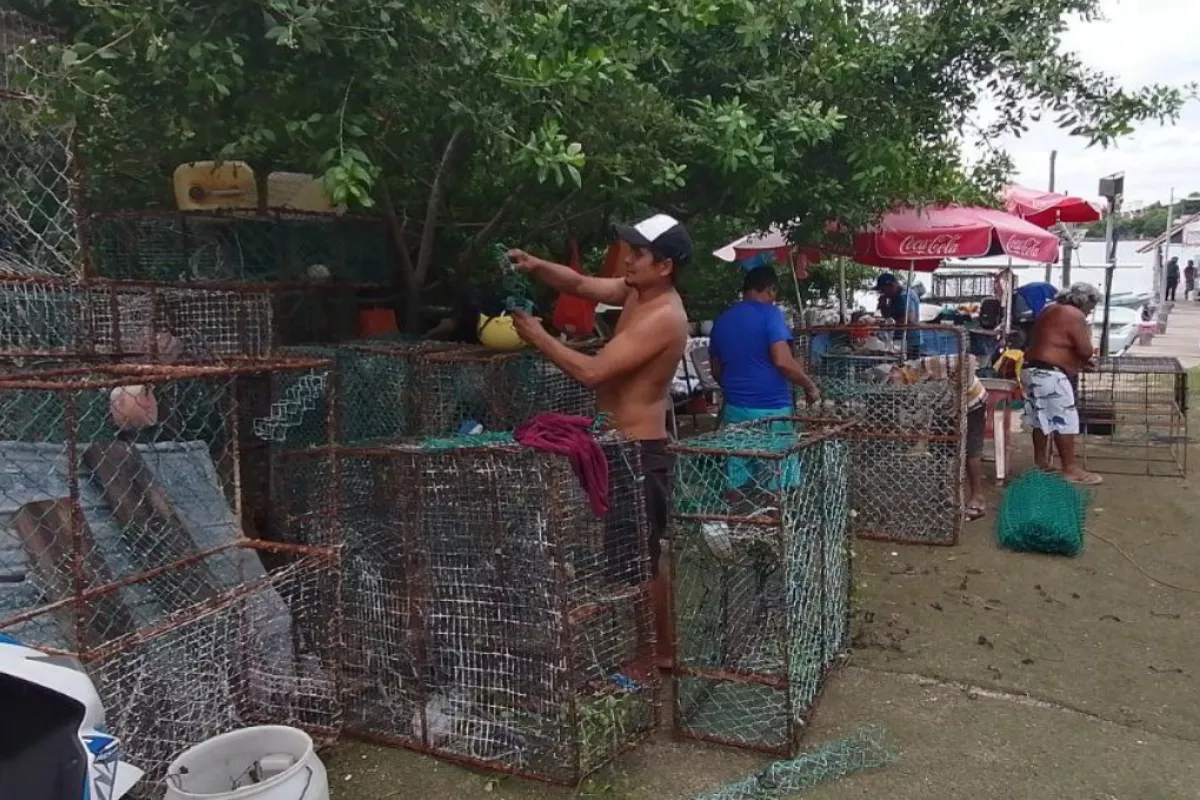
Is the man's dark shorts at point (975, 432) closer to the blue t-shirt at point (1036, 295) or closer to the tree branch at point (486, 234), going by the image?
the tree branch at point (486, 234)

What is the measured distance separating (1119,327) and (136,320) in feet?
64.7

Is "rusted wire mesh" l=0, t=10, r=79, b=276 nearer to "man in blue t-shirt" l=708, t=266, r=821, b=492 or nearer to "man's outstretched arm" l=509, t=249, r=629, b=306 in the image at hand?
"man's outstretched arm" l=509, t=249, r=629, b=306

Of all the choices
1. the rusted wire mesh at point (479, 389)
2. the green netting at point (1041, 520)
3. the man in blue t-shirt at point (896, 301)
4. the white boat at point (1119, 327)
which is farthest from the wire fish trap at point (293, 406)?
the white boat at point (1119, 327)

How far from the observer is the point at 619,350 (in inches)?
166

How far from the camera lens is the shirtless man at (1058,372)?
27.1 feet

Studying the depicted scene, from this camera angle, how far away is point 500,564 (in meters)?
3.73

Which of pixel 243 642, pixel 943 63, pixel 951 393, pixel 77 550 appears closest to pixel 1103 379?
pixel 951 393

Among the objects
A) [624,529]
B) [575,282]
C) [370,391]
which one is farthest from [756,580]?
[370,391]

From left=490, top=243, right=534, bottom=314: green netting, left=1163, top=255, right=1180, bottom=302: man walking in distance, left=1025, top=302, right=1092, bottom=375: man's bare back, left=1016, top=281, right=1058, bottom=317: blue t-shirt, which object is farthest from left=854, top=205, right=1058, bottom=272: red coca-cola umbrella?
left=1163, top=255, right=1180, bottom=302: man walking in distance

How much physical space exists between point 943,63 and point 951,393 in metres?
2.21

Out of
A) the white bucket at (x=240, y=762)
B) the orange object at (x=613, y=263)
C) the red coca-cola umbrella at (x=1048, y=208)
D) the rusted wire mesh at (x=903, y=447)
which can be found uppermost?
the red coca-cola umbrella at (x=1048, y=208)

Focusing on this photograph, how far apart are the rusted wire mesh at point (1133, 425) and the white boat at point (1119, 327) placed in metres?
5.20

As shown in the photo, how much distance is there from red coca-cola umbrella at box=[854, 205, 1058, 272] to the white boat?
8.12m

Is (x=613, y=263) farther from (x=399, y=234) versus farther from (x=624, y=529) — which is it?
(x=624, y=529)
